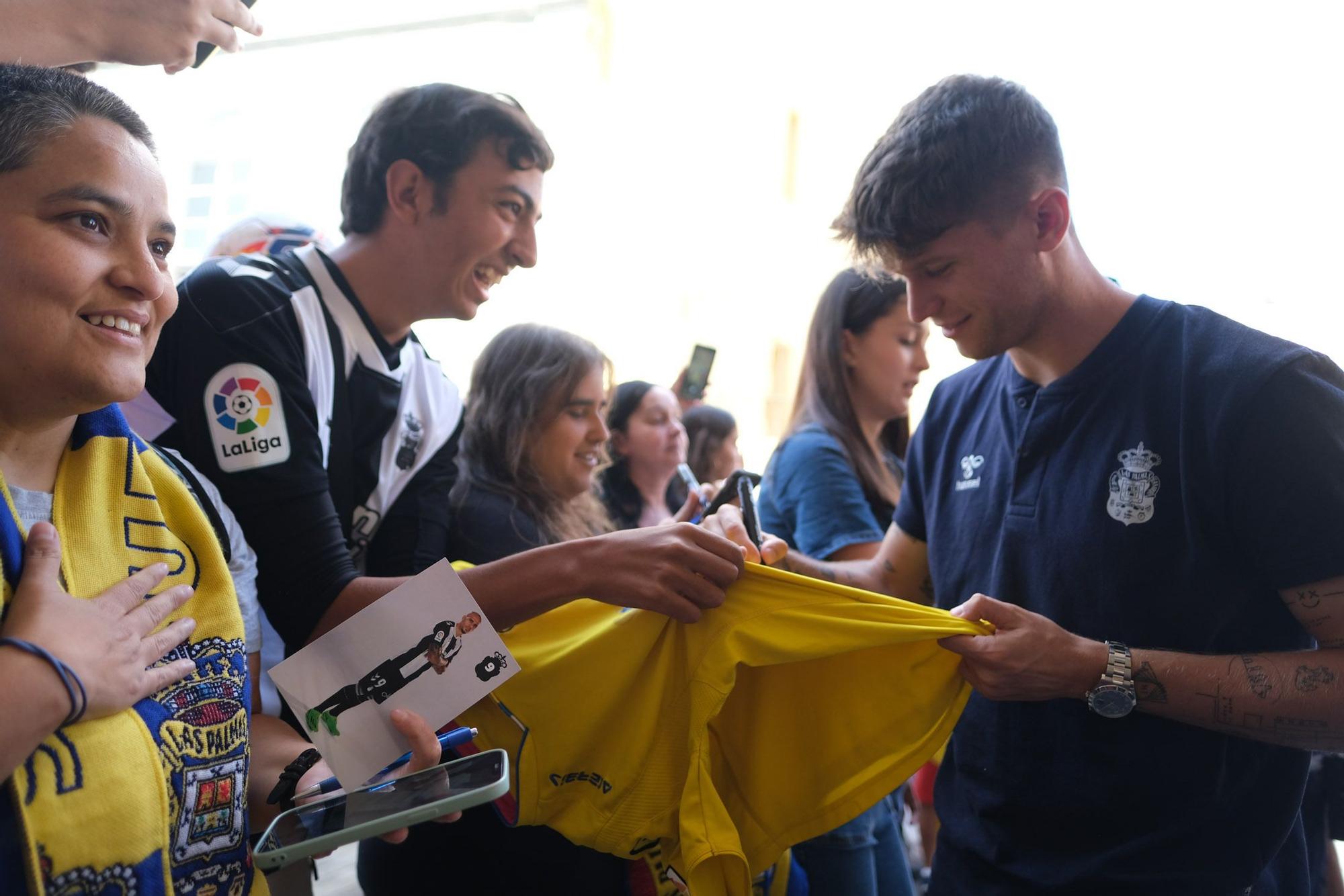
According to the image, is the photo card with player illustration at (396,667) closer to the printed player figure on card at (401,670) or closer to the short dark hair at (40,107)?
the printed player figure on card at (401,670)

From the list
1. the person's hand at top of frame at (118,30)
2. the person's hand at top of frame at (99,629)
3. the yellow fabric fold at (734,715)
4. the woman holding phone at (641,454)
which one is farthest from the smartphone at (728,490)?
the woman holding phone at (641,454)

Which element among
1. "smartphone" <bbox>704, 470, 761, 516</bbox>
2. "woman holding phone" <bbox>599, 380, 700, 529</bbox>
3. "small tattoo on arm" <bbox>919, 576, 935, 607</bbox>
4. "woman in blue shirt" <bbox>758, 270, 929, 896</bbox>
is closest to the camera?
"smartphone" <bbox>704, 470, 761, 516</bbox>

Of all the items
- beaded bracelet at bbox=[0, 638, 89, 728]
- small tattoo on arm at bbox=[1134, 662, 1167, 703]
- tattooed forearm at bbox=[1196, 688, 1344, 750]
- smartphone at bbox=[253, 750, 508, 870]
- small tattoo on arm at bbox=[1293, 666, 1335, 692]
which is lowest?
tattooed forearm at bbox=[1196, 688, 1344, 750]

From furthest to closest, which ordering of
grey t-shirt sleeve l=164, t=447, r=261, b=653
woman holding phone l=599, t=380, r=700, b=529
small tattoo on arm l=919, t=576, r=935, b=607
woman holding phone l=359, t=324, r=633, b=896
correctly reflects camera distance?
woman holding phone l=599, t=380, r=700, b=529
small tattoo on arm l=919, t=576, r=935, b=607
woman holding phone l=359, t=324, r=633, b=896
grey t-shirt sleeve l=164, t=447, r=261, b=653

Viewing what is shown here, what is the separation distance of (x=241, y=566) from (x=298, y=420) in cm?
32

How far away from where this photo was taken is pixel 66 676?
961 millimetres

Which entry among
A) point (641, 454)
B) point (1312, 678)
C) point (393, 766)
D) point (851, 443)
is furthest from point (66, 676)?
point (641, 454)

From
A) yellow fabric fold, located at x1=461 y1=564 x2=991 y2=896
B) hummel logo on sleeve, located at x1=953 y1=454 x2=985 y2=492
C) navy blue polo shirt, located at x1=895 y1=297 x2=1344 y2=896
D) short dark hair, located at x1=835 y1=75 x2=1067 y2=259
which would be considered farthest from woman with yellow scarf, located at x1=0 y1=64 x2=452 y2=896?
short dark hair, located at x1=835 y1=75 x2=1067 y2=259

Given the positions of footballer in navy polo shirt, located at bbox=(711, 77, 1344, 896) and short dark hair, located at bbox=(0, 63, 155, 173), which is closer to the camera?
short dark hair, located at bbox=(0, 63, 155, 173)

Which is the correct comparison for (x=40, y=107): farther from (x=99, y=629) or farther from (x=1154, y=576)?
(x=1154, y=576)

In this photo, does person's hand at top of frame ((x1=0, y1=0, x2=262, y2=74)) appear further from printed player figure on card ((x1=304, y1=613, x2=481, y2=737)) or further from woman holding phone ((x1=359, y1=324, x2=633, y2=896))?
woman holding phone ((x1=359, y1=324, x2=633, y2=896))

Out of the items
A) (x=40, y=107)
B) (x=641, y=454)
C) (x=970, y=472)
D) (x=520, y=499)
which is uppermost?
(x=40, y=107)

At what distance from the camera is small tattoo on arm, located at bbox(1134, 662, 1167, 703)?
1.47 meters

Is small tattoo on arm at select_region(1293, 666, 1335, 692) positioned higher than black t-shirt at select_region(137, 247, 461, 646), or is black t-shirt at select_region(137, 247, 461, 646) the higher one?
black t-shirt at select_region(137, 247, 461, 646)
